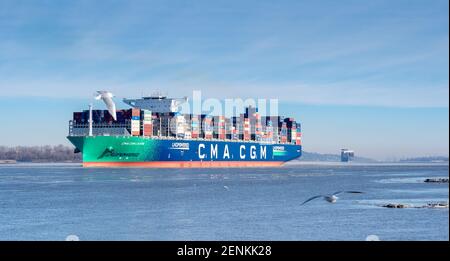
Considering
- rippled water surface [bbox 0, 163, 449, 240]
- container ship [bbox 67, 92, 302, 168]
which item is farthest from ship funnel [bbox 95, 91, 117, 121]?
rippled water surface [bbox 0, 163, 449, 240]

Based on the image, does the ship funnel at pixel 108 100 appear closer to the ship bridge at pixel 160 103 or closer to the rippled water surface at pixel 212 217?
the ship bridge at pixel 160 103

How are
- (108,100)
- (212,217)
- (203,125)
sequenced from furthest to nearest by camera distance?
(203,125), (108,100), (212,217)

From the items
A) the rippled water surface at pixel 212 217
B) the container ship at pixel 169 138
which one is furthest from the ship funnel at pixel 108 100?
the rippled water surface at pixel 212 217

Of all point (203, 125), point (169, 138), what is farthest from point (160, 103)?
point (169, 138)

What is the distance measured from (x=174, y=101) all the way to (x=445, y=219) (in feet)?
284

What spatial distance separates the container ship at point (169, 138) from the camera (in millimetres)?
96062

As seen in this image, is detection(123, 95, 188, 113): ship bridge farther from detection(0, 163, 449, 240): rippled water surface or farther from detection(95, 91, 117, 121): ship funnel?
detection(0, 163, 449, 240): rippled water surface

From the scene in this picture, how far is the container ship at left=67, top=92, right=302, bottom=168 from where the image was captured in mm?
96062

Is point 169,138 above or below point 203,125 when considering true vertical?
below

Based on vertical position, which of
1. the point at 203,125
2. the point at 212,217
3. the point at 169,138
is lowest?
the point at 212,217

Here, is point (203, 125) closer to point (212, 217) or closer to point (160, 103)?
point (160, 103)

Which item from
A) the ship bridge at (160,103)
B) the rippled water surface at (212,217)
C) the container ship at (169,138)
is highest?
the ship bridge at (160,103)

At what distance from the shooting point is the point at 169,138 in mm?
103438
